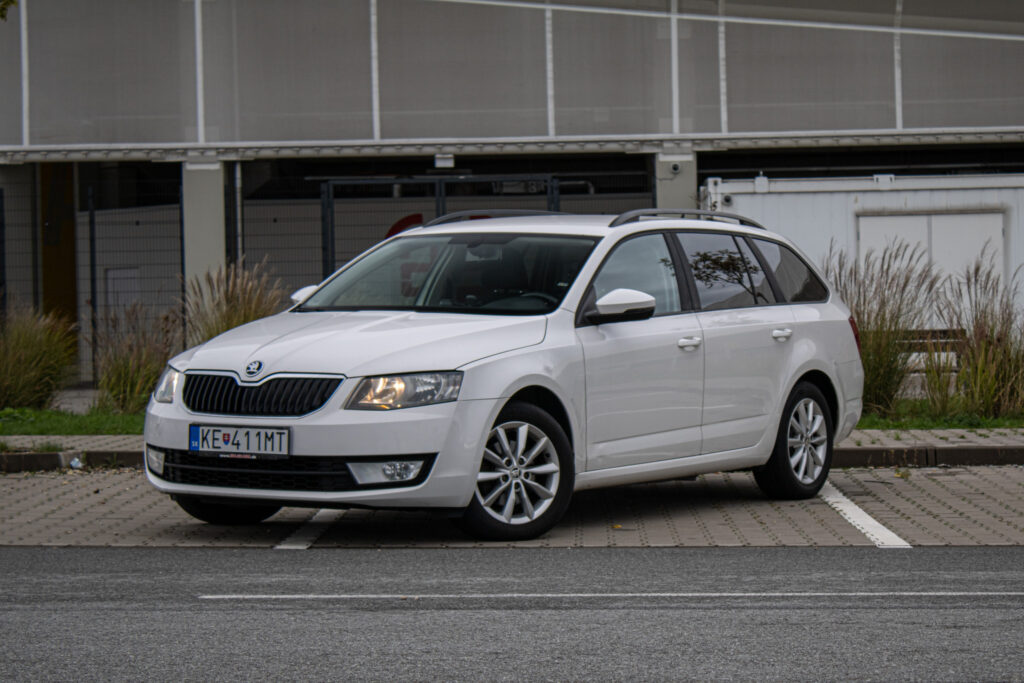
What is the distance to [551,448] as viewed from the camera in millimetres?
7859

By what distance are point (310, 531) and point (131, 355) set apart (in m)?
7.53

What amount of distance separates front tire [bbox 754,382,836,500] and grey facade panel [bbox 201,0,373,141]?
52.4ft

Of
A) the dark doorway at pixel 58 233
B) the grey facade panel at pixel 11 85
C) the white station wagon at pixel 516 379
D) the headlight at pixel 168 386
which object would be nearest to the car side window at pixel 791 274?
the white station wagon at pixel 516 379

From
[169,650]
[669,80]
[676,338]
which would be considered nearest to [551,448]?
[676,338]

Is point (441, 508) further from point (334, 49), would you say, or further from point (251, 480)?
point (334, 49)

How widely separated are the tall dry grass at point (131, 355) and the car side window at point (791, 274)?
24.3 feet

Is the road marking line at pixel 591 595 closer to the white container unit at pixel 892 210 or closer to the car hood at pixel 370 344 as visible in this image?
the car hood at pixel 370 344

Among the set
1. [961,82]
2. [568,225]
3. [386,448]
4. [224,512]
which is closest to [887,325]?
[568,225]

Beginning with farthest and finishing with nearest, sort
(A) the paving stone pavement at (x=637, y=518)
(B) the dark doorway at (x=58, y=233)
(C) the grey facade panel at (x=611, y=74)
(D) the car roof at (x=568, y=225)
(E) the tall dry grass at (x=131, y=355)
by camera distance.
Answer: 1. (B) the dark doorway at (x=58, y=233)
2. (C) the grey facade panel at (x=611, y=74)
3. (E) the tall dry grass at (x=131, y=355)
4. (D) the car roof at (x=568, y=225)
5. (A) the paving stone pavement at (x=637, y=518)

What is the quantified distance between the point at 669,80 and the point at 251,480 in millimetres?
18046

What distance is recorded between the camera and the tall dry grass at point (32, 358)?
51.6 feet

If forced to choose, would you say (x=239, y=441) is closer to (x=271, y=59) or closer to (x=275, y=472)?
(x=275, y=472)

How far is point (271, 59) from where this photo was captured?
81.0 feet

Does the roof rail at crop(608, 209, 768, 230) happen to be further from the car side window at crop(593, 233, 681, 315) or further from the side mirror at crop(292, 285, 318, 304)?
the side mirror at crop(292, 285, 318, 304)
